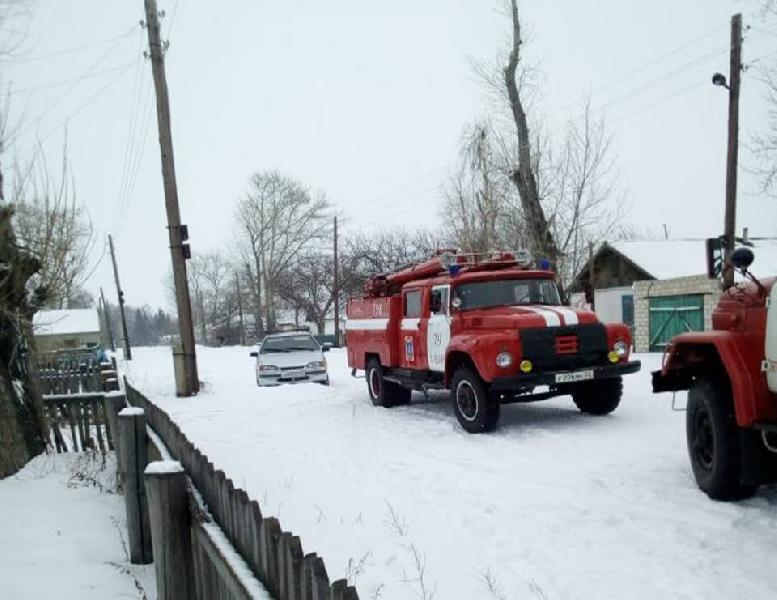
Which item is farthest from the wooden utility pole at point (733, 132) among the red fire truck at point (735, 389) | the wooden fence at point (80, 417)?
the wooden fence at point (80, 417)

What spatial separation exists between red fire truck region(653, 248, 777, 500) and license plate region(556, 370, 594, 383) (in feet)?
7.72

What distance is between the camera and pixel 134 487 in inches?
178

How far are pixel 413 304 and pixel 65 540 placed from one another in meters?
6.56

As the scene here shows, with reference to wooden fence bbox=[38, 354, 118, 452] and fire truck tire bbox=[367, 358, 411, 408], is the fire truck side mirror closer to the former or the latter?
fire truck tire bbox=[367, 358, 411, 408]

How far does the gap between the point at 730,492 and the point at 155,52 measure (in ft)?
46.3

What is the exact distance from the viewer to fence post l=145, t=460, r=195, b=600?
310 centimetres

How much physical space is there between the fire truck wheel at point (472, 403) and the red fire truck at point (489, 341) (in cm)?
1

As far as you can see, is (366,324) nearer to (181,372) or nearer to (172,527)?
(181,372)

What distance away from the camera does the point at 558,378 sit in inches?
313

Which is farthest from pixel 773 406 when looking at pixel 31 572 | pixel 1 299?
pixel 1 299

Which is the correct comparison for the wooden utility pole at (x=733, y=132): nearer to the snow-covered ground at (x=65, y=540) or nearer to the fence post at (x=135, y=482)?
the snow-covered ground at (x=65, y=540)

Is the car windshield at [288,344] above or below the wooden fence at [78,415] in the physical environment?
above

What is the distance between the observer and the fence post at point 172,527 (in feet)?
10.2

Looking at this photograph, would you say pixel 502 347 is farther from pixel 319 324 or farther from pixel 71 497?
pixel 319 324
